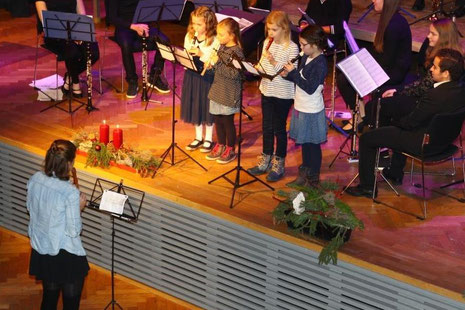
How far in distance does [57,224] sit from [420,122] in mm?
2892

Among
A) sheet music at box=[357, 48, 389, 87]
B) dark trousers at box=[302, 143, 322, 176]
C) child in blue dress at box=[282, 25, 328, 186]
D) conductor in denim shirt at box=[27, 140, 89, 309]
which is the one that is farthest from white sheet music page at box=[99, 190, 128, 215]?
sheet music at box=[357, 48, 389, 87]

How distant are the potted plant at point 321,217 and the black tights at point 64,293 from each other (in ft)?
5.16

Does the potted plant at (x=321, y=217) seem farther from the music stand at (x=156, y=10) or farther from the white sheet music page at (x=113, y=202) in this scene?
the music stand at (x=156, y=10)

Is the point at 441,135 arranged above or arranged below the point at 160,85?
above

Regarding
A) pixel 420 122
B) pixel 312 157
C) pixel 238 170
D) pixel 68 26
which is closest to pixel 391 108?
pixel 420 122

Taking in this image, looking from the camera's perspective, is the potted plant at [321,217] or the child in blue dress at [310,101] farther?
the child in blue dress at [310,101]

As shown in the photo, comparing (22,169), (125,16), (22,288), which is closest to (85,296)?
(22,288)

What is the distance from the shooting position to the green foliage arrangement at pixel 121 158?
8.01 meters

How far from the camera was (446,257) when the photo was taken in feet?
22.8

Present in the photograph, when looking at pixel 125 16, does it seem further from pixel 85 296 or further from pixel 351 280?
pixel 351 280

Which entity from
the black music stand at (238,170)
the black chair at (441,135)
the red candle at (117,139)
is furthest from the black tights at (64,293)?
the black chair at (441,135)

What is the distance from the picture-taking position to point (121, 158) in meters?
8.09

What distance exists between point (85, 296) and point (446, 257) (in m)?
2.83

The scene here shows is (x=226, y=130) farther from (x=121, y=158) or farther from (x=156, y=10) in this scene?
(x=156, y=10)
